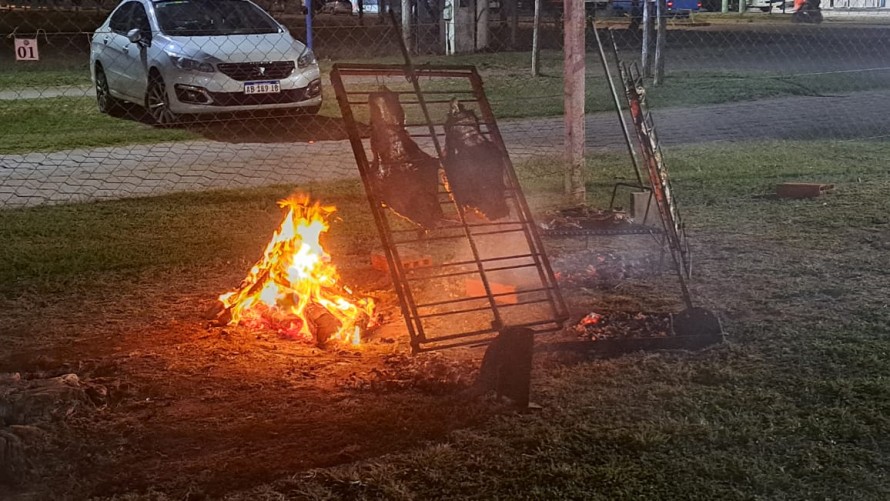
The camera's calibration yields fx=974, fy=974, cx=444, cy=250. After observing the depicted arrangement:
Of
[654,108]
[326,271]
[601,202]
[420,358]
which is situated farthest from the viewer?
[654,108]

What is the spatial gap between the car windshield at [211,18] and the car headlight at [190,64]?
0.73m

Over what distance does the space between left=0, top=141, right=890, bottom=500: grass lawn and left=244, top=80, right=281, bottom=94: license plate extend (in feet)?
16.3

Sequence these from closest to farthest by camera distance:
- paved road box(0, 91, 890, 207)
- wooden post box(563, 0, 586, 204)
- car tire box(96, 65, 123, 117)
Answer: wooden post box(563, 0, 586, 204), paved road box(0, 91, 890, 207), car tire box(96, 65, 123, 117)

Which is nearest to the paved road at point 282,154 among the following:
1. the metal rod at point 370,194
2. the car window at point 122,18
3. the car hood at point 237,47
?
the car hood at point 237,47

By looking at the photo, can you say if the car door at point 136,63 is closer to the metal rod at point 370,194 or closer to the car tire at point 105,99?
the car tire at point 105,99

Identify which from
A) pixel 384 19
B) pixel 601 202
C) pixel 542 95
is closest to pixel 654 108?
pixel 542 95

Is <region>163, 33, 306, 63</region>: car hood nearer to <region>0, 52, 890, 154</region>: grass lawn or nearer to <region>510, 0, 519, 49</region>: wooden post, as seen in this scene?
<region>0, 52, 890, 154</region>: grass lawn

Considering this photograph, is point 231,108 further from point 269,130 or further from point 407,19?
point 407,19

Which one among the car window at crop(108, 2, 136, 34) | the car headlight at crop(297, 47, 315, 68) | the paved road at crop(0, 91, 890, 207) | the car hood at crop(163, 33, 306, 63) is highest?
the car window at crop(108, 2, 136, 34)

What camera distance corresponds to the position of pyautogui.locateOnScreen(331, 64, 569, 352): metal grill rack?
15.3 feet

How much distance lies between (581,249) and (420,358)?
2680 mm

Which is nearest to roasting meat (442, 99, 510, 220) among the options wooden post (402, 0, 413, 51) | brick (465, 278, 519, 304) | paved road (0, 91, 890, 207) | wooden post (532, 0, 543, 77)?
brick (465, 278, 519, 304)

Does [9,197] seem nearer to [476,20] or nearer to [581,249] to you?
[581,249]

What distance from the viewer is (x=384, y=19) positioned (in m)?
31.1
